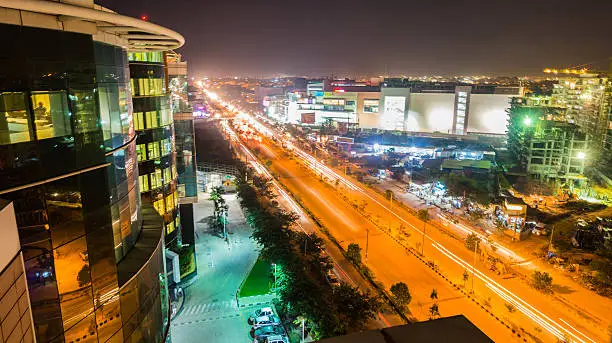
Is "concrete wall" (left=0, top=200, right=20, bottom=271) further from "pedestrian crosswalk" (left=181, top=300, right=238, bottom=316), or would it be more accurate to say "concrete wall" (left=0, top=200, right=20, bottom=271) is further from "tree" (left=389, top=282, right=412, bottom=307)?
"tree" (left=389, top=282, right=412, bottom=307)

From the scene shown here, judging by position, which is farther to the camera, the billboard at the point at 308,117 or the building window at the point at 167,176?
the billboard at the point at 308,117

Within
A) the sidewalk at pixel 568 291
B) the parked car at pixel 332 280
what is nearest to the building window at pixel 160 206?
A: the parked car at pixel 332 280

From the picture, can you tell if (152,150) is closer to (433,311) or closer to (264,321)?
(264,321)

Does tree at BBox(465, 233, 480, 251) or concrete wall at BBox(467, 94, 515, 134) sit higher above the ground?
concrete wall at BBox(467, 94, 515, 134)

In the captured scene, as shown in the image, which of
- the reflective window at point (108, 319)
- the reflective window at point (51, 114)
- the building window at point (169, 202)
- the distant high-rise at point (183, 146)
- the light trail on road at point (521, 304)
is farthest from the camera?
the distant high-rise at point (183, 146)

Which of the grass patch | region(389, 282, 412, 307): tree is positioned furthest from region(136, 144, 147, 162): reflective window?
region(389, 282, 412, 307): tree

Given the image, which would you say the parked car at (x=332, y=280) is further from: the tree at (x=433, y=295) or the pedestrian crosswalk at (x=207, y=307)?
the pedestrian crosswalk at (x=207, y=307)

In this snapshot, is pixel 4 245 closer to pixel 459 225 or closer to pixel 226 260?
pixel 226 260
